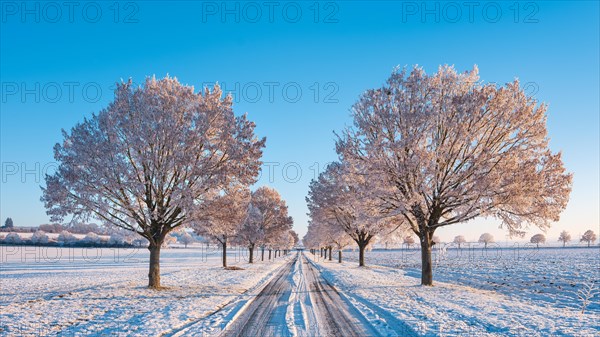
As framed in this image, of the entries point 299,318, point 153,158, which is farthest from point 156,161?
point 299,318

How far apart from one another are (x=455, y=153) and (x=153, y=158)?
16.1 meters

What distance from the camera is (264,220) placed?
5162 cm

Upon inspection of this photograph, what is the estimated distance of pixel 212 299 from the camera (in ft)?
50.0

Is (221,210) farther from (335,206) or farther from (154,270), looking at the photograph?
(335,206)

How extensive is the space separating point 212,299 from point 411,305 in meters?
8.35

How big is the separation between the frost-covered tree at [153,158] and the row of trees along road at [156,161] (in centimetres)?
5

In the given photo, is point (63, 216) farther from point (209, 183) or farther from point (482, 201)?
point (482, 201)

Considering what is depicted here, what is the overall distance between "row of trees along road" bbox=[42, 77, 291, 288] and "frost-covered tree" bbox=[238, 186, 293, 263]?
28251 millimetres

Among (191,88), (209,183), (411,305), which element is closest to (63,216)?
(209,183)

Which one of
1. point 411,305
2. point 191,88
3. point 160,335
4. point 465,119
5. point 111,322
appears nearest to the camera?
point 160,335

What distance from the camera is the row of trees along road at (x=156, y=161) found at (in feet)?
58.0

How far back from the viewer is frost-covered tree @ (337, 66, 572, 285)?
56.7 feet

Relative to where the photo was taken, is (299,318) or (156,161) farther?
(156,161)

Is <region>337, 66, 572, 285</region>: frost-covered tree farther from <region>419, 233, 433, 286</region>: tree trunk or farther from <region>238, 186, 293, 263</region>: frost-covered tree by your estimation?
<region>238, 186, 293, 263</region>: frost-covered tree
